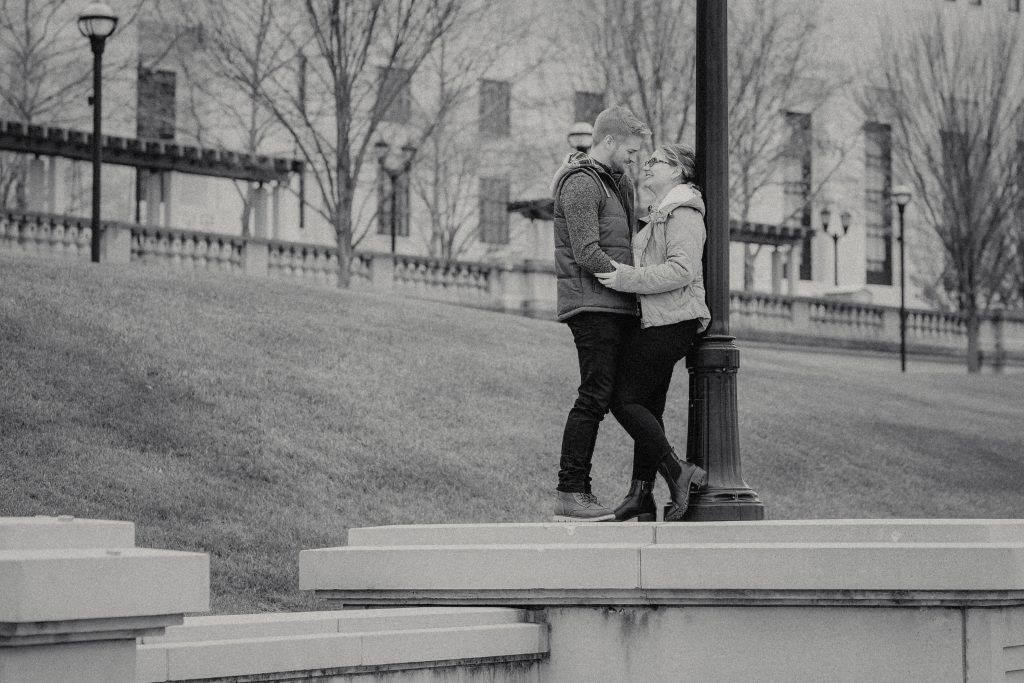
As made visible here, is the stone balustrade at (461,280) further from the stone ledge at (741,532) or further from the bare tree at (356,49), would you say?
the stone ledge at (741,532)

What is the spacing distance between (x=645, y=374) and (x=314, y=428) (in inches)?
281

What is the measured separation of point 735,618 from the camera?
6.49 metres

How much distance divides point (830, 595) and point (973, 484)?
40.8ft

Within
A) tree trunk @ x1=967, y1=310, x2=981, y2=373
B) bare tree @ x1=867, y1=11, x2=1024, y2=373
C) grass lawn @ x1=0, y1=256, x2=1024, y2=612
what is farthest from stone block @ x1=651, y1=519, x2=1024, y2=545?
tree trunk @ x1=967, y1=310, x2=981, y2=373

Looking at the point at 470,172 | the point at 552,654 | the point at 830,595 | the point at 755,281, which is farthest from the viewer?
the point at 755,281

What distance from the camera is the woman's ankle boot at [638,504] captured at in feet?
25.4

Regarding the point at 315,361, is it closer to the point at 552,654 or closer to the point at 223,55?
the point at 552,654

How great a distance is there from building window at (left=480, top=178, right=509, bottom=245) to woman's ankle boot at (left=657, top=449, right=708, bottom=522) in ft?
127

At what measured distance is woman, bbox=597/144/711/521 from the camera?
7.53 metres

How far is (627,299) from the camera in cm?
770

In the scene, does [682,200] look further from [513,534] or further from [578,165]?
[513,534]

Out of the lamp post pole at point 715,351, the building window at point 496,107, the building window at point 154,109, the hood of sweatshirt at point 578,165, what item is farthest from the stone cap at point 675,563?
the building window at point 496,107

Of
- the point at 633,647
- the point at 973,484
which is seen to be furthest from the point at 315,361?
the point at 633,647

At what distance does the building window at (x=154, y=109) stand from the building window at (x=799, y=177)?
16.1 metres
